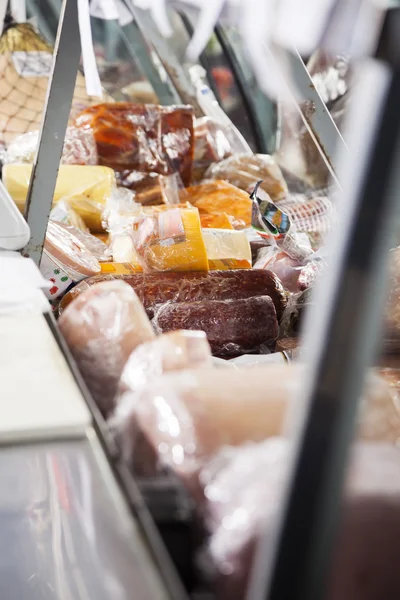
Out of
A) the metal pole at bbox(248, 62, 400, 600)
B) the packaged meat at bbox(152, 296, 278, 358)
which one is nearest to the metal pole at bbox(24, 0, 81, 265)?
the packaged meat at bbox(152, 296, 278, 358)

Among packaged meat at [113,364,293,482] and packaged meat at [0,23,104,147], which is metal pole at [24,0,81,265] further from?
packaged meat at [0,23,104,147]

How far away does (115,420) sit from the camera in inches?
33.9

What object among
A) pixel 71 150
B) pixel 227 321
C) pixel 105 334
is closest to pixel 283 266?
pixel 227 321

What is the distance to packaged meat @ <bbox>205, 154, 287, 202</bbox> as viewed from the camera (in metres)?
3.60

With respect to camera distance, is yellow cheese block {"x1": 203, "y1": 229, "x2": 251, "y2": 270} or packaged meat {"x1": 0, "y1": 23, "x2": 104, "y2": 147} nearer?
yellow cheese block {"x1": 203, "y1": 229, "x2": 251, "y2": 270}

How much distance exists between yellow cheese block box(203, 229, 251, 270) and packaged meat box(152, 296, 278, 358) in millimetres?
386

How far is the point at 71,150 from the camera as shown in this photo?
332 centimetres

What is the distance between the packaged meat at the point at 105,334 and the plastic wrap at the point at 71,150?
89.5 inches

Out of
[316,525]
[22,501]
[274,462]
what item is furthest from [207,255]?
[316,525]

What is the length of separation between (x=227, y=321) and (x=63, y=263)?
552 mm

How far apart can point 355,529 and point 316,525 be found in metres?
0.17

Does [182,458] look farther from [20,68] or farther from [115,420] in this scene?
[20,68]

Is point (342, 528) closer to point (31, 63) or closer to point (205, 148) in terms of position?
point (205, 148)

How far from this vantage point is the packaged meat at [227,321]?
1799 millimetres
